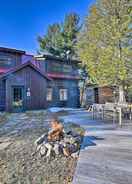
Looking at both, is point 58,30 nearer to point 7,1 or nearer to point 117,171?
point 7,1

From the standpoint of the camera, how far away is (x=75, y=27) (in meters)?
36.9

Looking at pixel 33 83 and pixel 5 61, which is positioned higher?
pixel 5 61

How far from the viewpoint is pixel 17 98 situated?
19750 millimetres

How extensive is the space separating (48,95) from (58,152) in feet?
57.7

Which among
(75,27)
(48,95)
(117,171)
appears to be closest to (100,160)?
(117,171)

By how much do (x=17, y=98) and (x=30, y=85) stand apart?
1621 mm

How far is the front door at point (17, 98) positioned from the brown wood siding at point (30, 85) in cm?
28

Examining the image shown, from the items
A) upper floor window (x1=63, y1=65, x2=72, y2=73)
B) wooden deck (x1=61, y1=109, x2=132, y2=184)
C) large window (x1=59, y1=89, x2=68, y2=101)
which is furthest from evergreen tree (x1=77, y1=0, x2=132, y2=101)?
wooden deck (x1=61, y1=109, x2=132, y2=184)

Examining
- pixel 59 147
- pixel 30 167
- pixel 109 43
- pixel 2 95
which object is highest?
pixel 109 43

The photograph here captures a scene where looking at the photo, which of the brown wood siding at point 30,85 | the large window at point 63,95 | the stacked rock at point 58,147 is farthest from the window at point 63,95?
the stacked rock at point 58,147

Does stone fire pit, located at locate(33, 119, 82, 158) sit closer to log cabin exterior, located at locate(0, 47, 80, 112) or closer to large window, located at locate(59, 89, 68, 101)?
log cabin exterior, located at locate(0, 47, 80, 112)

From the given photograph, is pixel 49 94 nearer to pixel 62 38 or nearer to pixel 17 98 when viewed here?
pixel 17 98

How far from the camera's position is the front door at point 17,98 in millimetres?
19438

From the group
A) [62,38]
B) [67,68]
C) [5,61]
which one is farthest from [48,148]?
[62,38]
